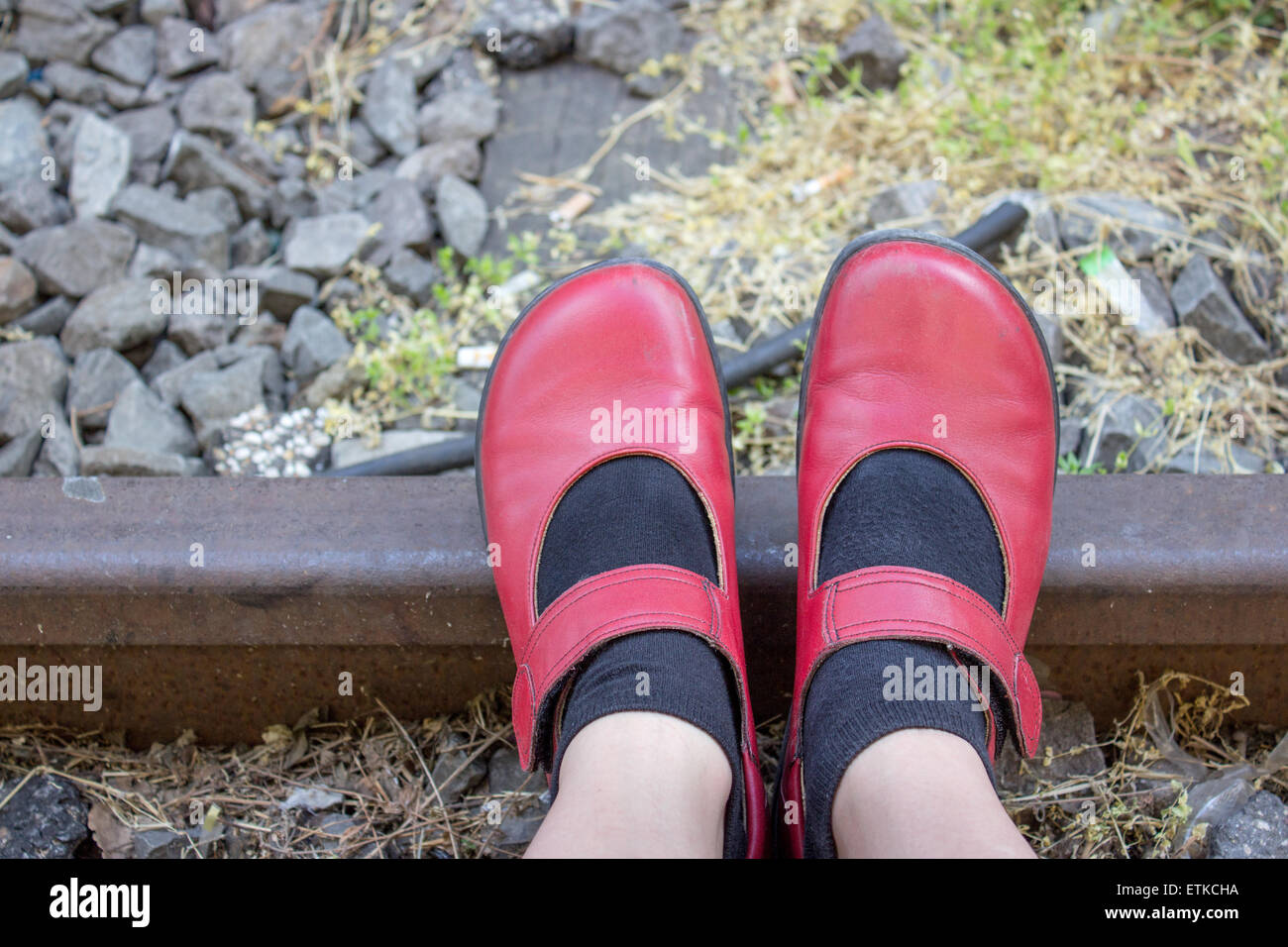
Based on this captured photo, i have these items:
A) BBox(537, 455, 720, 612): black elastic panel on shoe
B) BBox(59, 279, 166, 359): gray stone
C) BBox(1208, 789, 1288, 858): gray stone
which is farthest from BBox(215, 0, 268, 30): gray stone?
BBox(1208, 789, 1288, 858): gray stone

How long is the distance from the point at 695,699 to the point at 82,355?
1516 millimetres

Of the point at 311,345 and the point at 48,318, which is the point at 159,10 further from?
the point at 311,345

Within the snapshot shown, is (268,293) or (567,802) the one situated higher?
(268,293)

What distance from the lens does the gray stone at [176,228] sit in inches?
88.0

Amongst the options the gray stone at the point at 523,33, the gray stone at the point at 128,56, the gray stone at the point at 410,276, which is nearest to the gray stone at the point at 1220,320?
the gray stone at the point at 410,276

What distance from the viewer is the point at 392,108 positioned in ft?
8.32

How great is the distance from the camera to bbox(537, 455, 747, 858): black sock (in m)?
1.18

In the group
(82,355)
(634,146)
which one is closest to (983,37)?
(634,146)

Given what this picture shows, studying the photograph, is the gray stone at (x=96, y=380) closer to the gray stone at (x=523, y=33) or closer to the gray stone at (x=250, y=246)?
the gray stone at (x=250, y=246)

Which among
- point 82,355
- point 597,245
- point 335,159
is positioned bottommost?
point 82,355

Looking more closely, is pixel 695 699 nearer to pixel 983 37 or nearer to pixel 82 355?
pixel 82 355

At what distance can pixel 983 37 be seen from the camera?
8.10ft

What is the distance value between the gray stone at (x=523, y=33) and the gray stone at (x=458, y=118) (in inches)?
6.6
